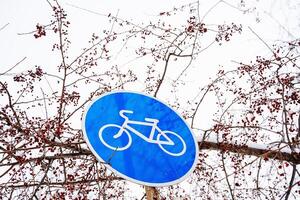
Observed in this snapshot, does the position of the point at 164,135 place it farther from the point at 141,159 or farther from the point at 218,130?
the point at 218,130

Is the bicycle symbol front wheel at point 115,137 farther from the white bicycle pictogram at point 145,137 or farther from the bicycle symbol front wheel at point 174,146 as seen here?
the bicycle symbol front wheel at point 174,146

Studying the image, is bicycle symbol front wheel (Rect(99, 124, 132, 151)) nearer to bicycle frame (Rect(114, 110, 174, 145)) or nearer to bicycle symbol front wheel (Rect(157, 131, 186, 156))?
bicycle frame (Rect(114, 110, 174, 145))

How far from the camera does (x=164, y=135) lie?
58.9 inches

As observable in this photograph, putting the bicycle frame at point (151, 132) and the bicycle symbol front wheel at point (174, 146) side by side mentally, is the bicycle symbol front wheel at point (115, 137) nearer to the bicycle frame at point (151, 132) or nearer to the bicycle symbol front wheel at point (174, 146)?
the bicycle frame at point (151, 132)

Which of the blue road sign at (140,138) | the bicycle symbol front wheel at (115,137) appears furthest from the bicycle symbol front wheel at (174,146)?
→ the bicycle symbol front wheel at (115,137)

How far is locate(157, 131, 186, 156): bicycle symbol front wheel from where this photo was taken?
1469mm

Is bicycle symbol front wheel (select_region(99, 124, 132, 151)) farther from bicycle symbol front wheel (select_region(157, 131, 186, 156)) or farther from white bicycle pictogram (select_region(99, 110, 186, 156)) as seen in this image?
bicycle symbol front wheel (select_region(157, 131, 186, 156))

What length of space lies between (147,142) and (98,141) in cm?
21

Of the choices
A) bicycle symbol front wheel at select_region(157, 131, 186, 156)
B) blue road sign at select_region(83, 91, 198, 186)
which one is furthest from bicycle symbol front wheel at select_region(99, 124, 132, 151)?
bicycle symbol front wheel at select_region(157, 131, 186, 156)

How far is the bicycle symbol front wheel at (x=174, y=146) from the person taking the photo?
1.47 meters

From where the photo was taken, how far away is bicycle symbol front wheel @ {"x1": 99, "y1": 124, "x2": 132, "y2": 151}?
1.41 metres

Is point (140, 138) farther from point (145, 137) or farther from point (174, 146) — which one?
point (174, 146)

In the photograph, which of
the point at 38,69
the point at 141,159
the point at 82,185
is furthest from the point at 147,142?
the point at 38,69

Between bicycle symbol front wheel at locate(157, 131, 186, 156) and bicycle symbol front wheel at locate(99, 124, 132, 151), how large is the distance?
0.49 ft
